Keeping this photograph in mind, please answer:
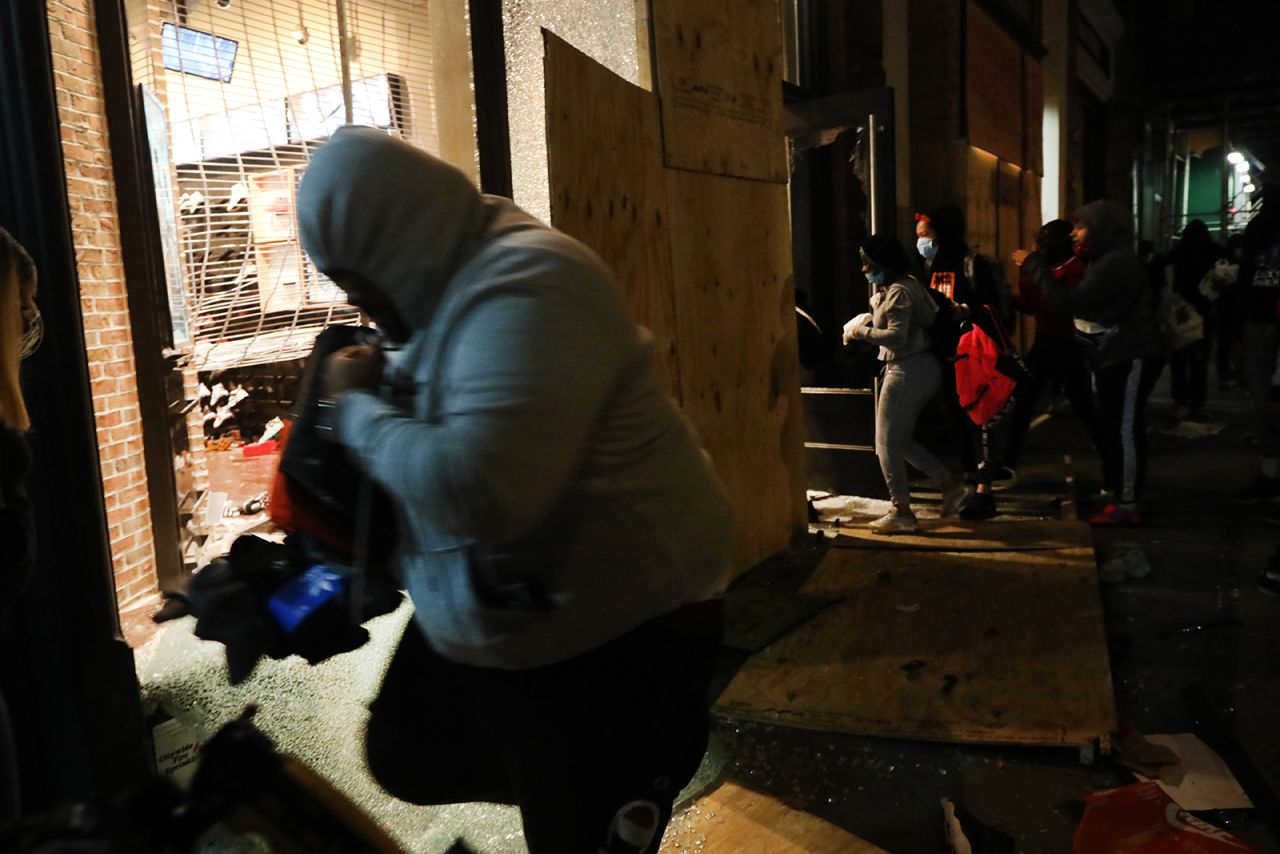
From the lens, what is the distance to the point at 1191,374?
9727 millimetres

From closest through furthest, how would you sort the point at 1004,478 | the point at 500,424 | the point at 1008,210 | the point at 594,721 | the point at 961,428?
1. the point at 500,424
2. the point at 594,721
3. the point at 961,428
4. the point at 1004,478
5. the point at 1008,210

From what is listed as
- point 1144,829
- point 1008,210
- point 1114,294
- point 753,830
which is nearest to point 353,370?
point 753,830

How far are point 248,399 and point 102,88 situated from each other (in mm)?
4081

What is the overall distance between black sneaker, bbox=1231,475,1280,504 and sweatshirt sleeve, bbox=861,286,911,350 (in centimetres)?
268

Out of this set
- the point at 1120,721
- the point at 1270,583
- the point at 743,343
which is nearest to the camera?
the point at 1120,721

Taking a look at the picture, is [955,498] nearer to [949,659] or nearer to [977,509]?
[977,509]

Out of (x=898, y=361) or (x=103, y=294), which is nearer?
(x=103, y=294)

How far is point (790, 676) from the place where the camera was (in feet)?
12.5

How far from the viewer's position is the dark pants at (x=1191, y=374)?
9.68 m

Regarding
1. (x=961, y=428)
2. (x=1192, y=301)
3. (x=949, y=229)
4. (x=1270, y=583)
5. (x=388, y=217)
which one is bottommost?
(x=1270, y=583)

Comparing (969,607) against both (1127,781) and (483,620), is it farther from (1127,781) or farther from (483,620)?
(483,620)

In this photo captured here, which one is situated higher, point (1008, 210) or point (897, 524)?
point (1008, 210)

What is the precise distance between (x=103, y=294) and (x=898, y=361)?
4144mm

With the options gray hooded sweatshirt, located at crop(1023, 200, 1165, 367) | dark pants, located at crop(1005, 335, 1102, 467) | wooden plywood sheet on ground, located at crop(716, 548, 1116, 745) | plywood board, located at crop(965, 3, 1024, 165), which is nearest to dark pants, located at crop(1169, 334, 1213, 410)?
plywood board, located at crop(965, 3, 1024, 165)
